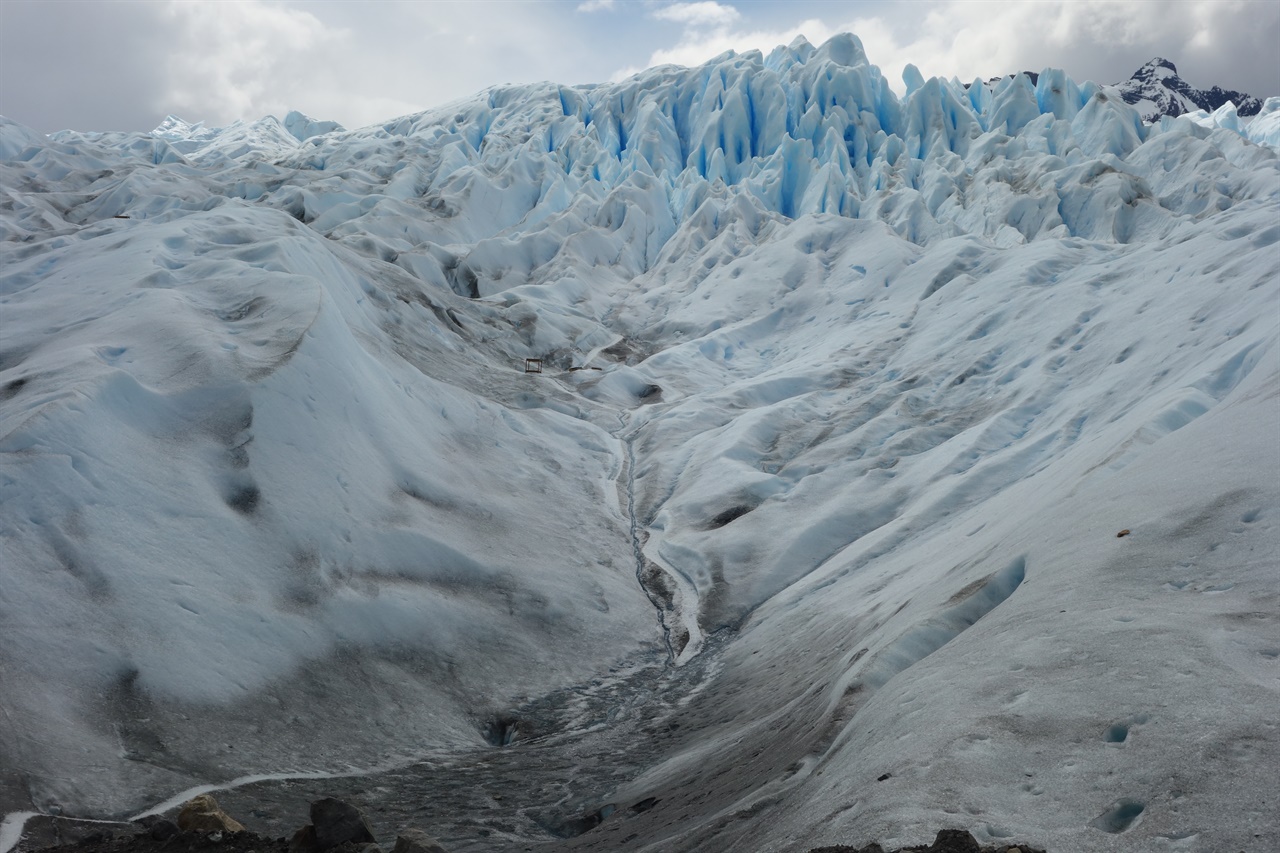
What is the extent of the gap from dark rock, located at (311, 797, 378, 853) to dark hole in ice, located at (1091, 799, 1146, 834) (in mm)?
4572

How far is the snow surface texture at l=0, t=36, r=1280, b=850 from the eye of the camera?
607 centimetres

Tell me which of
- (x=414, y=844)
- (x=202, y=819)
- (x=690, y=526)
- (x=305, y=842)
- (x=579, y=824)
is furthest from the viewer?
(x=690, y=526)

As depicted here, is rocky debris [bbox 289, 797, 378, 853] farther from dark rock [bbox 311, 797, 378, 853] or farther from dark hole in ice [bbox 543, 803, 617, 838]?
dark hole in ice [bbox 543, 803, 617, 838]

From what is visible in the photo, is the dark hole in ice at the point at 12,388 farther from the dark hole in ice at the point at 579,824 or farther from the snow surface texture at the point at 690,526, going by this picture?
the dark hole in ice at the point at 579,824

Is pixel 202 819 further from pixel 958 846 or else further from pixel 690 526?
pixel 690 526

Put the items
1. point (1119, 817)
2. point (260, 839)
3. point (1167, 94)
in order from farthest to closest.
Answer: point (1167, 94) → point (260, 839) → point (1119, 817)

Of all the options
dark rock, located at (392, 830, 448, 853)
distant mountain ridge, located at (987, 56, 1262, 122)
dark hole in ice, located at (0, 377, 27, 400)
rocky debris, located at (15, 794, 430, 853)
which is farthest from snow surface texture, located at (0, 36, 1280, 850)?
distant mountain ridge, located at (987, 56, 1262, 122)

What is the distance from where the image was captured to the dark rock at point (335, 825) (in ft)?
20.4

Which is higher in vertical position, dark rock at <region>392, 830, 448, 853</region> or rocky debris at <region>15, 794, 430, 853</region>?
rocky debris at <region>15, 794, 430, 853</region>

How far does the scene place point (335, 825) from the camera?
20.4ft

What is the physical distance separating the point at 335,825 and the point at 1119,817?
4856mm

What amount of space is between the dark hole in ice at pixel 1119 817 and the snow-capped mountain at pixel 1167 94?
188801 mm

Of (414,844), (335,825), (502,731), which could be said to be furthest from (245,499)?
(414,844)

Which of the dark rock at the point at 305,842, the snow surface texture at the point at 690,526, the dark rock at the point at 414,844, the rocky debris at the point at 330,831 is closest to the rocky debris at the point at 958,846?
the snow surface texture at the point at 690,526
